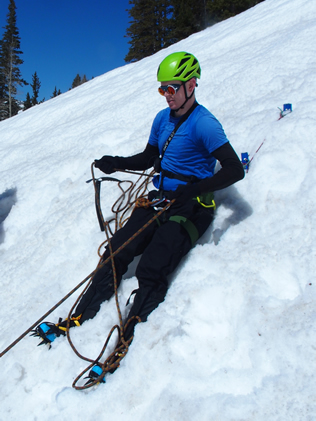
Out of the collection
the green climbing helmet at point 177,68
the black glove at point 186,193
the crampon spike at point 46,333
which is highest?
the green climbing helmet at point 177,68

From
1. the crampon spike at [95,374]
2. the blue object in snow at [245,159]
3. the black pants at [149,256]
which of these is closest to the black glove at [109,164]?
the black pants at [149,256]

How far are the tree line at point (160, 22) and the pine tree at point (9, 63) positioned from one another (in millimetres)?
14112

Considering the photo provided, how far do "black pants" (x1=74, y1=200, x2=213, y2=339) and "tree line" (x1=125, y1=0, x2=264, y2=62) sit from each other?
28.7 meters

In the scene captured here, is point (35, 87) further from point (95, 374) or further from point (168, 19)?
point (95, 374)

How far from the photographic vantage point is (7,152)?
24.8 feet

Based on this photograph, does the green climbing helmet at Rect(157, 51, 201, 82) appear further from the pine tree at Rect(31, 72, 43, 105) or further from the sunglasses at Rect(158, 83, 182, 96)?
the pine tree at Rect(31, 72, 43, 105)

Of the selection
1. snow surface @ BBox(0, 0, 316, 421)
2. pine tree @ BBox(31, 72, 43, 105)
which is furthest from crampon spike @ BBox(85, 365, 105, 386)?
pine tree @ BBox(31, 72, 43, 105)

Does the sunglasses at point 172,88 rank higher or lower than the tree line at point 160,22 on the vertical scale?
lower

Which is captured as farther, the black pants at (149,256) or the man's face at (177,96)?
the man's face at (177,96)

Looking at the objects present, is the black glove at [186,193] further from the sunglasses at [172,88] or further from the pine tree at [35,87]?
the pine tree at [35,87]

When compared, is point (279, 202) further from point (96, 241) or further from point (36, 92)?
point (36, 92)

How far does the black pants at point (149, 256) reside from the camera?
2516mm

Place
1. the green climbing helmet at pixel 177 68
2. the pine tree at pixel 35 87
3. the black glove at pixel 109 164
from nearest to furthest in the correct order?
the green climbing helmet at pixel 177 68 → the black glove at pixel 109 164 → the pine tree at pixel 35 87

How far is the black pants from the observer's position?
252 cm
